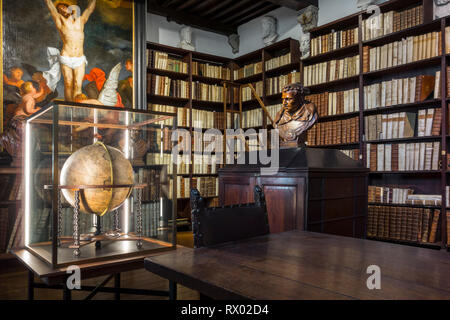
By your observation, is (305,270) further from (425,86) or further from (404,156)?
(425,86)

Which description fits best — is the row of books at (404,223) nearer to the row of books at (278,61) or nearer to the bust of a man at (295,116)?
the bust of a man at (295,116)

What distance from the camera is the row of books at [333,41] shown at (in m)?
4.43

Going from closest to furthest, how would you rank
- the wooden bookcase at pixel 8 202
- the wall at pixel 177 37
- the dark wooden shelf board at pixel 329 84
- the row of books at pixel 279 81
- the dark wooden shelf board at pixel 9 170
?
the wooden bookcase at pixel 8 202
the dark wooden shelf board at pixel 9 170
the dark wooden shelf board at pixel 329 84
the row of books at pixel 279 81
the wall at pixel 177 37

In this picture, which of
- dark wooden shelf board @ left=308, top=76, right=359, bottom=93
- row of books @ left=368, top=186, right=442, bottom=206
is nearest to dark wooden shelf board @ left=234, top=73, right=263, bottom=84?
dark wooden shelf board @ left=308, top=76, right=359, bottom=93

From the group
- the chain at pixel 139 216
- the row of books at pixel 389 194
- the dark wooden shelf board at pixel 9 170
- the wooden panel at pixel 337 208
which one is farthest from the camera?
the row of books at pixel 389 194

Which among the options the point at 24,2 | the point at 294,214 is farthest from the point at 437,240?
the point at 24,2

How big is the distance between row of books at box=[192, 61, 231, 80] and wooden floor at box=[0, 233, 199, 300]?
356 centimetres

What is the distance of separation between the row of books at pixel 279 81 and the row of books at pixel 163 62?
1350 millimetres

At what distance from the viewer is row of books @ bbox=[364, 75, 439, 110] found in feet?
12.5

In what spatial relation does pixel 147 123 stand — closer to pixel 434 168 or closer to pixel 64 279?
pixel 64 279

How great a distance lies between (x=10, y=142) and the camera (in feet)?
13.1

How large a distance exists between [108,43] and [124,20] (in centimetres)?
43

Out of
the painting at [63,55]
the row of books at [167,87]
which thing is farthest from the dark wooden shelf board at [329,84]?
the painting at [63,55]

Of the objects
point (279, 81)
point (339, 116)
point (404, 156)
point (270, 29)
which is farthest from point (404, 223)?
point (270, 29)
